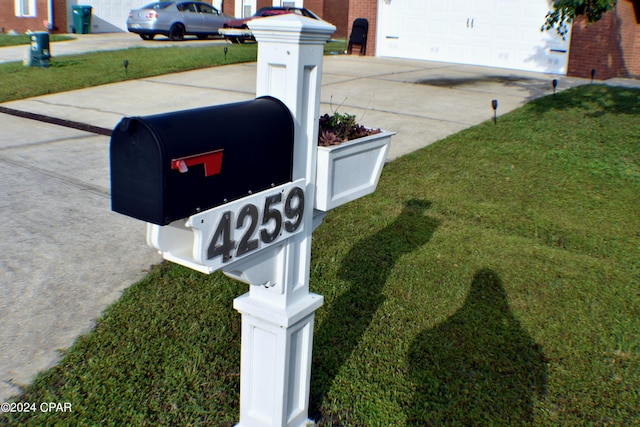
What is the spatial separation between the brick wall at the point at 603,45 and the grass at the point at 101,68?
24.7ft

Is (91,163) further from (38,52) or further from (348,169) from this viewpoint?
(38,52)

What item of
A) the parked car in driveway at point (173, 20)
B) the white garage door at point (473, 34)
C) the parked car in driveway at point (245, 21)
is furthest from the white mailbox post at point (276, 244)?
the parked car in driveway at point (173, 20)

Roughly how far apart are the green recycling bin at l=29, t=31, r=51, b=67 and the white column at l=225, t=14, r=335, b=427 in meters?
13.9

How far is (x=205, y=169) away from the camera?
2355mm

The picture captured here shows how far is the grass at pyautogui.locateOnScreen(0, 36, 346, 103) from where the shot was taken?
12.7 metres

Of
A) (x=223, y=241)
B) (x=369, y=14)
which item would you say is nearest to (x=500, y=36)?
(x=369, y=14)

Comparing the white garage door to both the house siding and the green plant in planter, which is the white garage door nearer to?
the green plant in planter

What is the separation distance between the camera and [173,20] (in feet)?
77.9

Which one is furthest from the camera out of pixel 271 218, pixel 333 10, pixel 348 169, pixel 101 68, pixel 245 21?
pixel 333 10

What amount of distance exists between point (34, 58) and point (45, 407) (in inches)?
533

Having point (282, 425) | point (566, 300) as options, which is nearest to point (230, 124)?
point (282, 425)

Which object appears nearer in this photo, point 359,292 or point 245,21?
point 359,292

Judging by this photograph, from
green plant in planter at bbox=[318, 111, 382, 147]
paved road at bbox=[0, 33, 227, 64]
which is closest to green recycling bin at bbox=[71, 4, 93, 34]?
paved road at bbox=[0, 33, 227, 64]

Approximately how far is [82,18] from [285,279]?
85.6 ft
